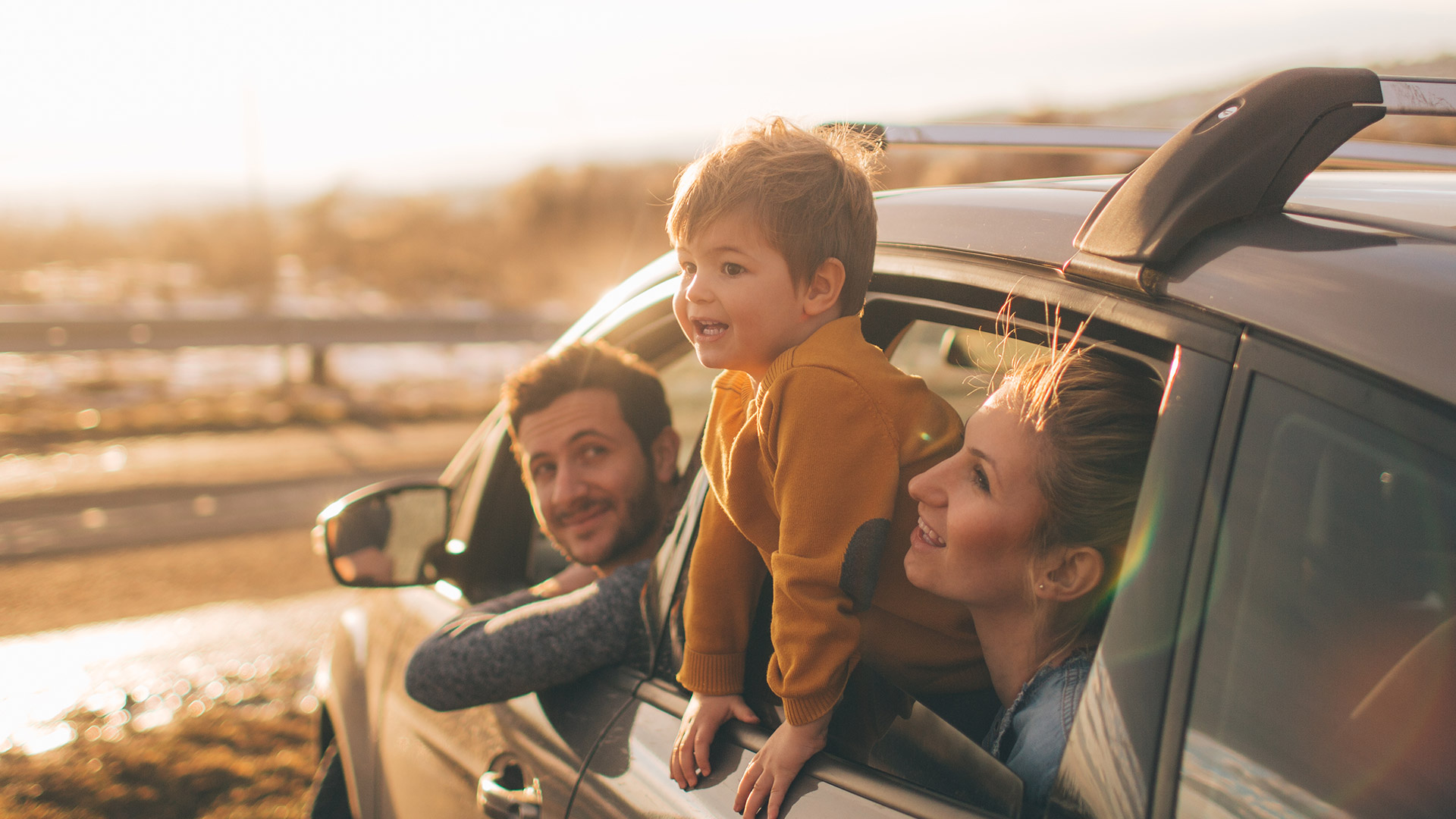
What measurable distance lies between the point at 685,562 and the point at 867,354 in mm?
485

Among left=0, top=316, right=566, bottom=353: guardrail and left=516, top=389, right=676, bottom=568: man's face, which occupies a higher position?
left=516, top=389, right=676, bottom=568: man's face

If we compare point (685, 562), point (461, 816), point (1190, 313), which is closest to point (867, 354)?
point (685, 562)

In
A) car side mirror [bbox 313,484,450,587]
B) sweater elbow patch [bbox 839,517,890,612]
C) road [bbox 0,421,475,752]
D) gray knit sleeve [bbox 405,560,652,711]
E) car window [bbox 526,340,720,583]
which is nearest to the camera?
sweater elbow patch [bbox 839,517,890,612]

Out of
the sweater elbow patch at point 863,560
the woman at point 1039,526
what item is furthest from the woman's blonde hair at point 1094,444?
the sweater elbow patch at point 863,560

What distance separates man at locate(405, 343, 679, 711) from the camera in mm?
2049

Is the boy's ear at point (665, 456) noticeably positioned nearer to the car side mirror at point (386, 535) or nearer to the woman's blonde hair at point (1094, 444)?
the car side mirror at point (386, 535)

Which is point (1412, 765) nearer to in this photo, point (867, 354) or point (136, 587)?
point (867, 354)

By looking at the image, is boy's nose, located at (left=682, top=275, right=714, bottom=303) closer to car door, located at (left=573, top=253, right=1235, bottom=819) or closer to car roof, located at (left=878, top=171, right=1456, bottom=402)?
car door, located at (left=573, top=253, right=1235, bottom=819)

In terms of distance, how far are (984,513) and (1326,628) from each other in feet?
1.60

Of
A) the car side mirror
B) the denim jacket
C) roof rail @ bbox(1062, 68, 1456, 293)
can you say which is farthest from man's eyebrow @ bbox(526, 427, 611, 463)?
roof rail @ bbox(1062, 68, 1456, 293)

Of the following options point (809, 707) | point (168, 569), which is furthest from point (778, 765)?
point (168, 569)

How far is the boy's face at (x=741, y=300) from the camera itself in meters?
1.77

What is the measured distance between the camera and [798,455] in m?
1.58

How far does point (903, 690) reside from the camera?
60.5 inches
